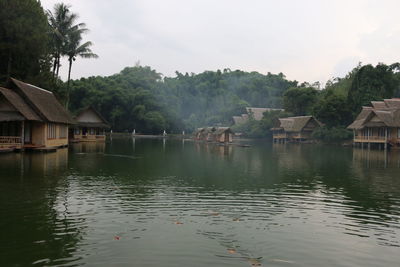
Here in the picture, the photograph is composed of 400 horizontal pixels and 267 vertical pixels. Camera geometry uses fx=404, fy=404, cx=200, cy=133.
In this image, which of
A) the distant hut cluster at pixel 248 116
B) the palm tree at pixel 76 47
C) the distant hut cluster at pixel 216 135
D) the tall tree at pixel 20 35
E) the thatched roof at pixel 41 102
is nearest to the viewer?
the thatched roof at pixel 41 102

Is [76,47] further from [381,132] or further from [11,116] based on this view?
[381,132]

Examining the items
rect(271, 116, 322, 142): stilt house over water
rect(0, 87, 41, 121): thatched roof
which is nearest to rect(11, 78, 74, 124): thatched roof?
rect(0, 87, 41, 121): thatched roof

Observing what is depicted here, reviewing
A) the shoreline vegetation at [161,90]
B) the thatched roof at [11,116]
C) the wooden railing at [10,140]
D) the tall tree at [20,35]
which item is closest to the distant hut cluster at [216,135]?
the shoreline vegetation at [161,90]

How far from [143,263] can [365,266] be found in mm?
4091

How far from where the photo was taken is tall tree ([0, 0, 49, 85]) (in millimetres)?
34938

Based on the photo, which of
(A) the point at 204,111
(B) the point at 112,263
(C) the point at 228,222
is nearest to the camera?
(B) the point at 112,263

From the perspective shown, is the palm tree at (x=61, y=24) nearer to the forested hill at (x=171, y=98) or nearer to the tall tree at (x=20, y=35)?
the tall tree at (x=20, y=35)

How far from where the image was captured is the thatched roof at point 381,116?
163ft

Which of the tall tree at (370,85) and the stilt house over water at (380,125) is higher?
the tall tree at (370,85)

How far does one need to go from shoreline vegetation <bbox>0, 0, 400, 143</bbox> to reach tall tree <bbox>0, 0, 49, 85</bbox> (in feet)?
0.27

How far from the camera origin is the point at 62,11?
46.6m

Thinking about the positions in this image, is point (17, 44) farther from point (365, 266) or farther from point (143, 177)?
point (365, 266)

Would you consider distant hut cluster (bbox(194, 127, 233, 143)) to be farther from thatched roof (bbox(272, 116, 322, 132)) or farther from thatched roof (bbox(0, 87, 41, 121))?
thatched roof (bbox(0, 87, 41, 121))

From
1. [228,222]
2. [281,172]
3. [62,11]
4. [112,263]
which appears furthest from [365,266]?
[62,11]
